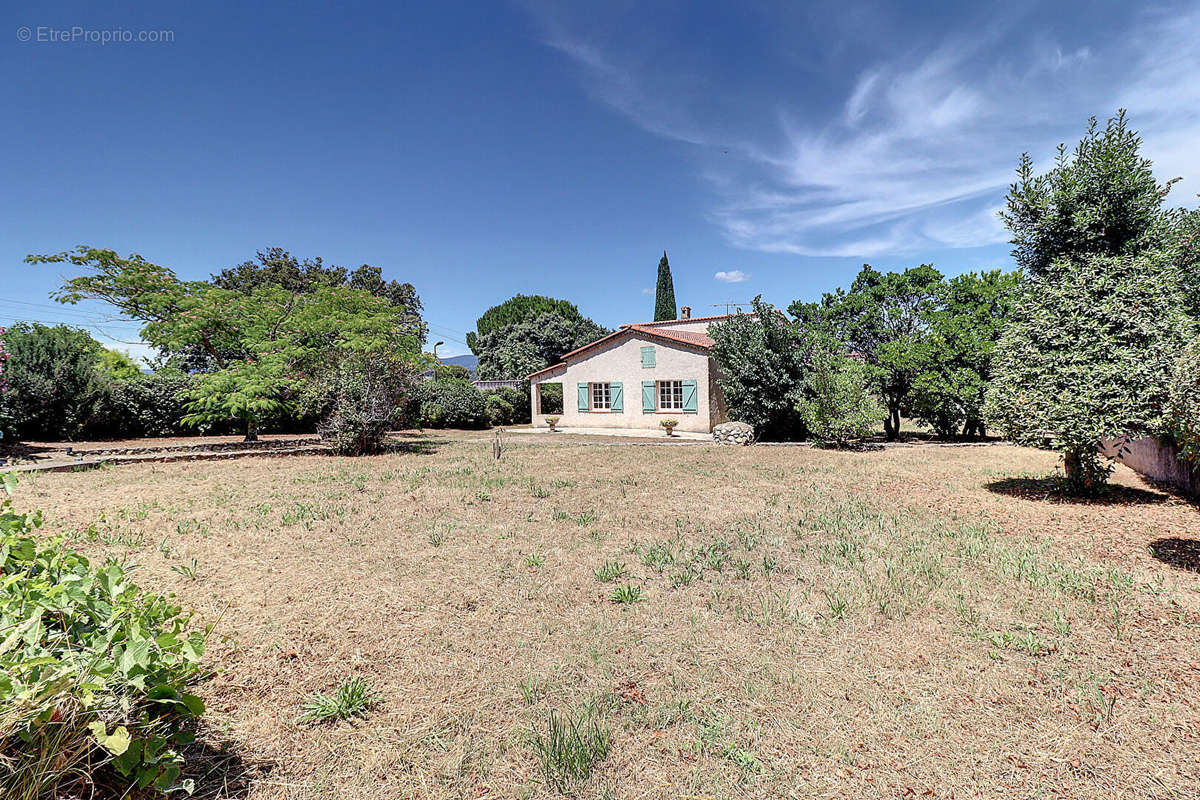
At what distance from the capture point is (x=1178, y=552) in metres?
5.44

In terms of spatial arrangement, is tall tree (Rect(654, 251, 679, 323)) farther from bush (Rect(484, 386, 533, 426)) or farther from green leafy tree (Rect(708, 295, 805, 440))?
green leafy tree (Rect(708, 295, 805, 440))

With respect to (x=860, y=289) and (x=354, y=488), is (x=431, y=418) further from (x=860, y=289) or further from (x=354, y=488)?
(x=860, y=289)

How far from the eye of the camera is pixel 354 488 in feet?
28.6

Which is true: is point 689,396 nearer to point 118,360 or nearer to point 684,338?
point 684,338

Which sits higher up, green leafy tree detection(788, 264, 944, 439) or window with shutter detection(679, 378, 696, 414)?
green leafy tree detection(788, 264, 944, 439)

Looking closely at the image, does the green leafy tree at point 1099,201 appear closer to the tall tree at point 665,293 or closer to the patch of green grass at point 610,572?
the patch of green grass at point 610,572

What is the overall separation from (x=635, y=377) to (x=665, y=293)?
23.0 m

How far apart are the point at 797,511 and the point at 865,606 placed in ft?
10.3

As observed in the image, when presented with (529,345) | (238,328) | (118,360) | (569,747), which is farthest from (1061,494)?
(118,360)

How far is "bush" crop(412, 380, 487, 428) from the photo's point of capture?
23.4 metres

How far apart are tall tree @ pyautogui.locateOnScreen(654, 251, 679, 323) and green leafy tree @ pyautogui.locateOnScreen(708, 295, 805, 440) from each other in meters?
24.7

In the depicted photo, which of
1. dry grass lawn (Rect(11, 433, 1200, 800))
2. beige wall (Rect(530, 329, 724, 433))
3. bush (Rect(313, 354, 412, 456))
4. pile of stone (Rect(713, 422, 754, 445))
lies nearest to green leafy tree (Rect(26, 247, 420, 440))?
bush (Rect(313, 354, 412, 456))

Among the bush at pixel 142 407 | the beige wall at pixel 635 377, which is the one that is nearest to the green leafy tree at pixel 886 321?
the beige wall at pixel 635 377

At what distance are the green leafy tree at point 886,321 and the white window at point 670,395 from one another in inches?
212
